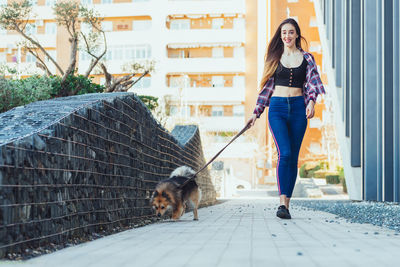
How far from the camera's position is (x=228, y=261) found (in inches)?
153

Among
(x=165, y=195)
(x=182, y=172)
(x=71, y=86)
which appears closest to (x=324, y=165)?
(x=71, y=86)

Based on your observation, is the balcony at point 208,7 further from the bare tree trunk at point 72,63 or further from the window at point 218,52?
the bare tree trunk at point 72,63

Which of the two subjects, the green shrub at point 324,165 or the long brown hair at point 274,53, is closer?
the long brown hair at point 274,53

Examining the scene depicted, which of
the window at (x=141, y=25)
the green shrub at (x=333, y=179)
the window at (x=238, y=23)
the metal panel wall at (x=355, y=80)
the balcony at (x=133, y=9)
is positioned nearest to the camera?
the metal panel wall at (x=355, y=80)

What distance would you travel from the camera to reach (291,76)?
8008 millimetres

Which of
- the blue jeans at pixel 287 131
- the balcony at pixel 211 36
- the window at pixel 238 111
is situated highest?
the balcony at pixel 211 36

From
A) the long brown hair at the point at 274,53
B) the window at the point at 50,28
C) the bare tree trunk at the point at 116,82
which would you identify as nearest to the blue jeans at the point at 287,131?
the long brown hair at the point at 274,53

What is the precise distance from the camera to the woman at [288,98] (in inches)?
310

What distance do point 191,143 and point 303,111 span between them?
6.89m

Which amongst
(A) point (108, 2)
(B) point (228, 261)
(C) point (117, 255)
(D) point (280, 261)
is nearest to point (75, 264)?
(C) point (117, 255)

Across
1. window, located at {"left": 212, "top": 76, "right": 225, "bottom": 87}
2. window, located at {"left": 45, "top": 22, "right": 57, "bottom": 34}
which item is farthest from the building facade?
window, located at {"left": 45, "top": 22, "right": 57, "bottom": 34}

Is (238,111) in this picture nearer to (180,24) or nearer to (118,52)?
(180,24)

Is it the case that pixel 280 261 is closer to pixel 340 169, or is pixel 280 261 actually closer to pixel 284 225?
pixel 284 225

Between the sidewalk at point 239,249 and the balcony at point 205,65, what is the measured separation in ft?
183
